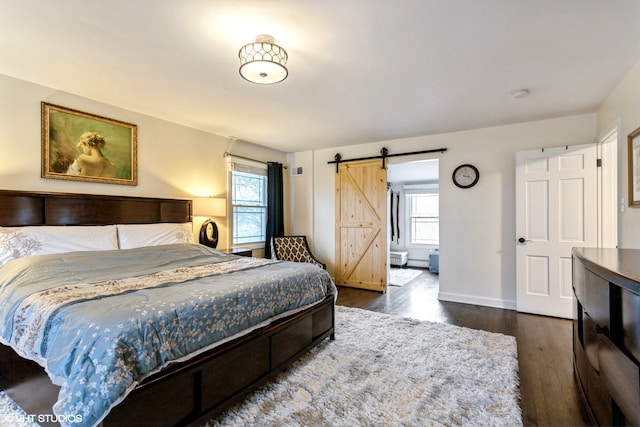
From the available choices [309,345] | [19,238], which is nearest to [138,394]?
[309,345]

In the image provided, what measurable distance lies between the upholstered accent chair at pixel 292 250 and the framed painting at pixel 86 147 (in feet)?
7.67

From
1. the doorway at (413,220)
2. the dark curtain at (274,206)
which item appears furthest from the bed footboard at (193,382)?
the doorway at (413,220)

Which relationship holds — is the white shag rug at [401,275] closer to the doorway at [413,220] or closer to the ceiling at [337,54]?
the doorway at [413,220]

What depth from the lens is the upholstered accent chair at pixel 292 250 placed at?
5.22 m

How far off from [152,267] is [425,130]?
377cm

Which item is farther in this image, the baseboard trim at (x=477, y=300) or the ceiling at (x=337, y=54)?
the baseboard trim at (x=477, y=300)

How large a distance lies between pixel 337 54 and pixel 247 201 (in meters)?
3.18

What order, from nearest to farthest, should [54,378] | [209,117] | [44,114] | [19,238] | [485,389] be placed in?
[54,378] → [485,389] → [19,238] → [44,114] → [209,117]

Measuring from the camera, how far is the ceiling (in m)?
1.85

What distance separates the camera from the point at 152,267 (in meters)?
2.69

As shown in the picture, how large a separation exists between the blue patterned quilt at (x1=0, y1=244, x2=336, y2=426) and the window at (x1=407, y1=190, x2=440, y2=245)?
563cm

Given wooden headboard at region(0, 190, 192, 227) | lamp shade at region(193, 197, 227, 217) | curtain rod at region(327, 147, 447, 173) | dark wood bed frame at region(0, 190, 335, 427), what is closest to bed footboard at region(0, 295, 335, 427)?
dark wood bed frame at region(0, 190, 335, 427)

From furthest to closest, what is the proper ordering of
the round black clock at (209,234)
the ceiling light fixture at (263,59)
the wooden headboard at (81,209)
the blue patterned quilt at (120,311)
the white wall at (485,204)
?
the round black clock at (209,234) < the white wall at (485,204) < the wooden headboard at (81,209) < the ceiling light fixture at (263,59) < the blue patterned quilt at (120,311)

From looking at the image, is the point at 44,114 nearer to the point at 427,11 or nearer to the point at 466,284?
the point at 427,11
